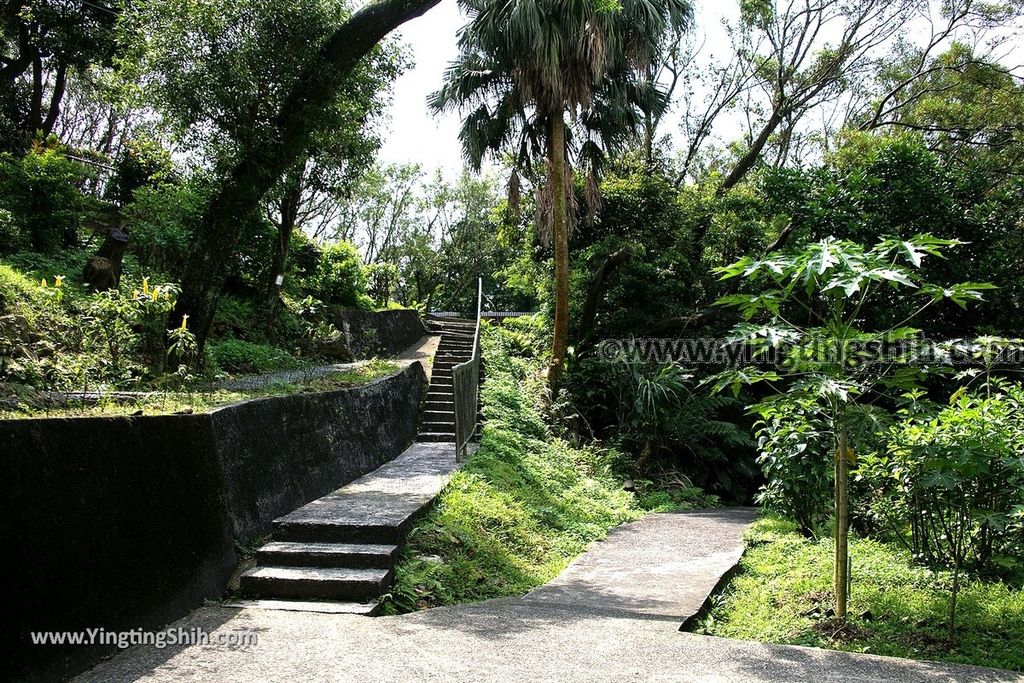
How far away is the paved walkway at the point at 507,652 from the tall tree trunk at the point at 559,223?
7966mm

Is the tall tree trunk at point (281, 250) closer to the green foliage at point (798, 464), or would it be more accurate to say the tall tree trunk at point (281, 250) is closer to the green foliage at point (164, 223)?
the green foliage at point (164, 223)

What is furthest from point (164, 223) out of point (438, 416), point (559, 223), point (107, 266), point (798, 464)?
point (798, 464)

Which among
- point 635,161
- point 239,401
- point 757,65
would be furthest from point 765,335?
point 757,65

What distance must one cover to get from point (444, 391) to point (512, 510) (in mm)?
4916

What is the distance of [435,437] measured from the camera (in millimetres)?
11547

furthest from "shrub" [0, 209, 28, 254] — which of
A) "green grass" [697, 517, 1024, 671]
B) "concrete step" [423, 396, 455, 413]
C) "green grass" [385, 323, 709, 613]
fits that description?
"green grass" [697, 517, 1024, 671]

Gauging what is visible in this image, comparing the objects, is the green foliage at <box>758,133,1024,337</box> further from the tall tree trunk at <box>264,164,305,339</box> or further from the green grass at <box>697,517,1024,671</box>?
the tall tree trunk at <box>264,164,305,339</box>

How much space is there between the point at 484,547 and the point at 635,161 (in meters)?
12.5

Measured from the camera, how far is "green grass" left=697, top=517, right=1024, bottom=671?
15.3ft

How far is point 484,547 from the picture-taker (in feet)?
22.9

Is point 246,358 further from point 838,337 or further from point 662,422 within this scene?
point 838,337

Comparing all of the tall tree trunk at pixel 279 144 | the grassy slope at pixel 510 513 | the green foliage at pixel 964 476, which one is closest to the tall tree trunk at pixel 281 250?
the tall tree trunk at pixel 279 144

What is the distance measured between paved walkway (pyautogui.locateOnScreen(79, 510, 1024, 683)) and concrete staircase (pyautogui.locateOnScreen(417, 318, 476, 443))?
15.7 ft

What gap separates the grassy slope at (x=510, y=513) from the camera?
6203 millimetres
